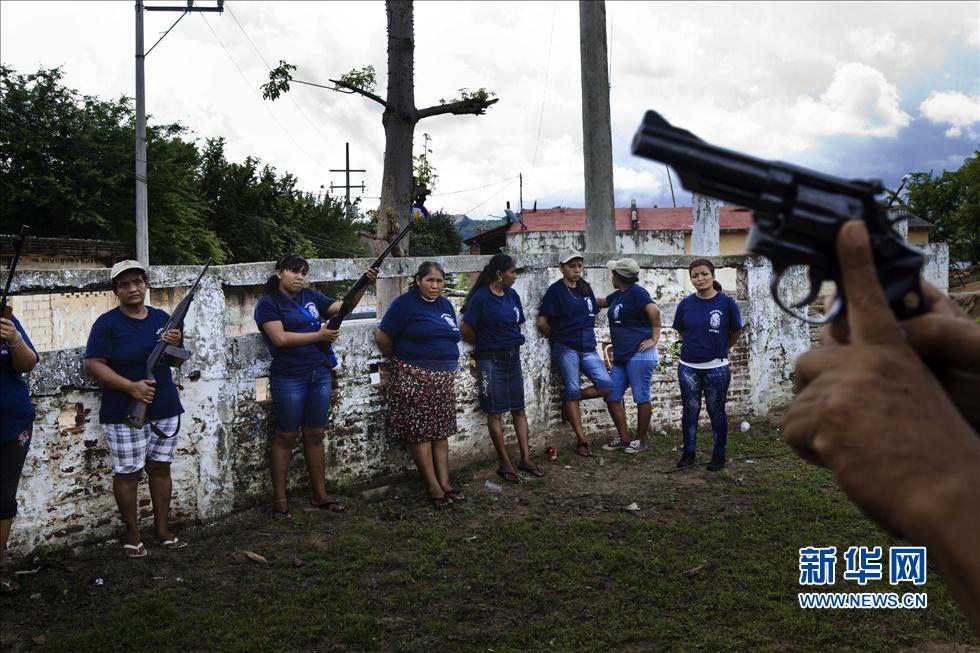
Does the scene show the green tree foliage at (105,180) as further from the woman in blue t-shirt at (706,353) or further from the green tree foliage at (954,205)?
the green tree foliage at (954,205)

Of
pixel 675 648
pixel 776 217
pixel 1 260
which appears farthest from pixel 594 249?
pixel 1 260

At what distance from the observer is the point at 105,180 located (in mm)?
21859

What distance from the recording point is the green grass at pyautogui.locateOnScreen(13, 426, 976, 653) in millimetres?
→ 4301

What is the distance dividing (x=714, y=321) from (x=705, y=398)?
73cm

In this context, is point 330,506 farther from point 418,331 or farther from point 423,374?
point 418,331

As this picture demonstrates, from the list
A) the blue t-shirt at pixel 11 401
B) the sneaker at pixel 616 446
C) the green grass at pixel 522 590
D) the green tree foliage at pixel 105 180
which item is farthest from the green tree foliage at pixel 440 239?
the blue t-shirt at pixel 11 401

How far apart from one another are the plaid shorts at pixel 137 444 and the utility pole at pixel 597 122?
6519 millimetres

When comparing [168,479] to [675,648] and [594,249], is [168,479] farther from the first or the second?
[594,249]

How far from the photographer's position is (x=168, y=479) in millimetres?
5777

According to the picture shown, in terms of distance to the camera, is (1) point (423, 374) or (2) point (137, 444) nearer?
(2) point (137, 444)

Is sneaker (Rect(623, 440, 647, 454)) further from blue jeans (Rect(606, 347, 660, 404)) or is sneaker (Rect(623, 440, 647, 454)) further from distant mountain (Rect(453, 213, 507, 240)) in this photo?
distant mountain (Rect(453, 213, 507, 240))

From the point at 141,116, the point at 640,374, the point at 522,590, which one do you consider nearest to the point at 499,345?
the point at 640,374

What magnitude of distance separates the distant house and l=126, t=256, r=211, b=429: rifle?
2139cm

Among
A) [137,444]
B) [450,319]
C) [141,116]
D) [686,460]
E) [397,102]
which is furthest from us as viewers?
[141,116]
